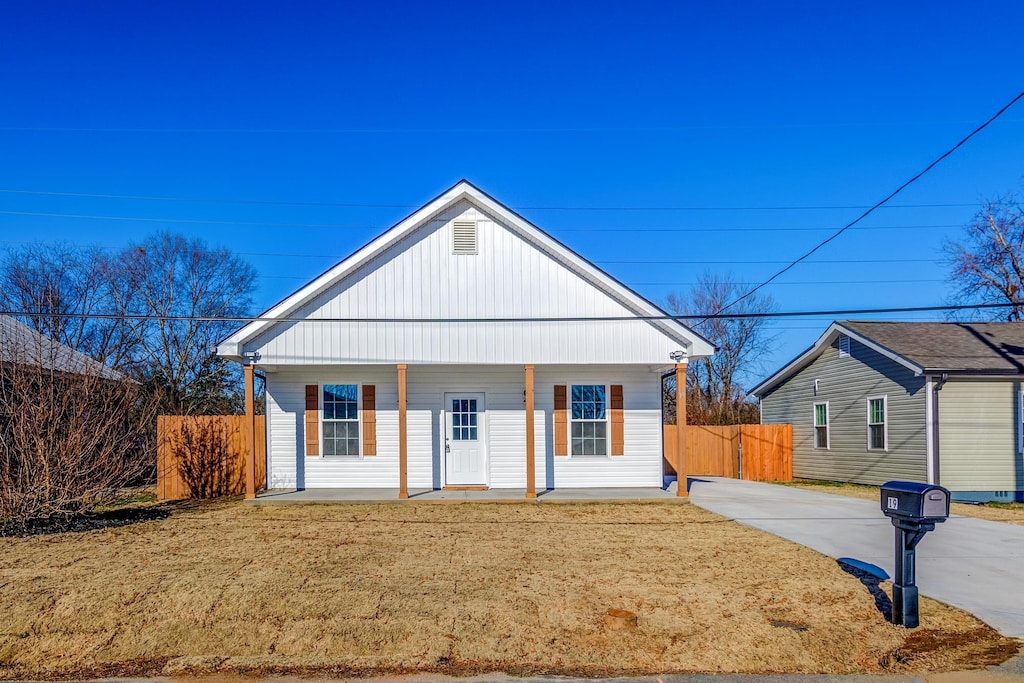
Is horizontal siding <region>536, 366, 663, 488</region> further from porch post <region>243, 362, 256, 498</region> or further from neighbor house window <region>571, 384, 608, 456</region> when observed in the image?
porch post <region>243, 362, 256, 498</region>

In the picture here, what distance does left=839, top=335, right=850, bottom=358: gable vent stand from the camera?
70.4 ft

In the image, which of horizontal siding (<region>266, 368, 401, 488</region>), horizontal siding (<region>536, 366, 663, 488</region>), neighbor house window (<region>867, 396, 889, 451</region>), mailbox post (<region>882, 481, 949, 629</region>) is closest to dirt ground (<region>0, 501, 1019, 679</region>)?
mailbox post (<region>882, 481, 949, 629</region>)

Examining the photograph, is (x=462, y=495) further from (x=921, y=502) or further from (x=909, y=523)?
(x=921, y=502)

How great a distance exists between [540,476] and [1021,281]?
27184mm

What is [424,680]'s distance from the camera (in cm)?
543

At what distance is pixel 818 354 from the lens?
917 inches

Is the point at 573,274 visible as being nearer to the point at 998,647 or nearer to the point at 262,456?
the point at 262,456

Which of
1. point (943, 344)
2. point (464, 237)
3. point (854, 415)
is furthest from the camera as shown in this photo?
point (854, 415)

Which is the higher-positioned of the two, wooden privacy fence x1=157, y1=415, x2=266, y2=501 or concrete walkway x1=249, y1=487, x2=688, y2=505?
wooden privacy fence x1=157, y1=415, x2=266, y2=501

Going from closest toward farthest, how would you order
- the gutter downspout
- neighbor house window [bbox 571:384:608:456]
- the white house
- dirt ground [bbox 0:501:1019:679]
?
dirt ground [bbox 0:501:1019:679], the white house, neighbor house window [bbox 571:384:608:456], the gutter downspout

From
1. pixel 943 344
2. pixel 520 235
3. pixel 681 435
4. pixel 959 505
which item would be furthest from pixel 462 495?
pixel 943 344

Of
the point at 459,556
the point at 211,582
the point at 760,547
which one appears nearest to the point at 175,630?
the point at 211,582

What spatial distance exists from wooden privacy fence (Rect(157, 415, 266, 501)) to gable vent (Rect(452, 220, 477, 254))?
565 cm

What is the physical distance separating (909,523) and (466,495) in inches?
374
